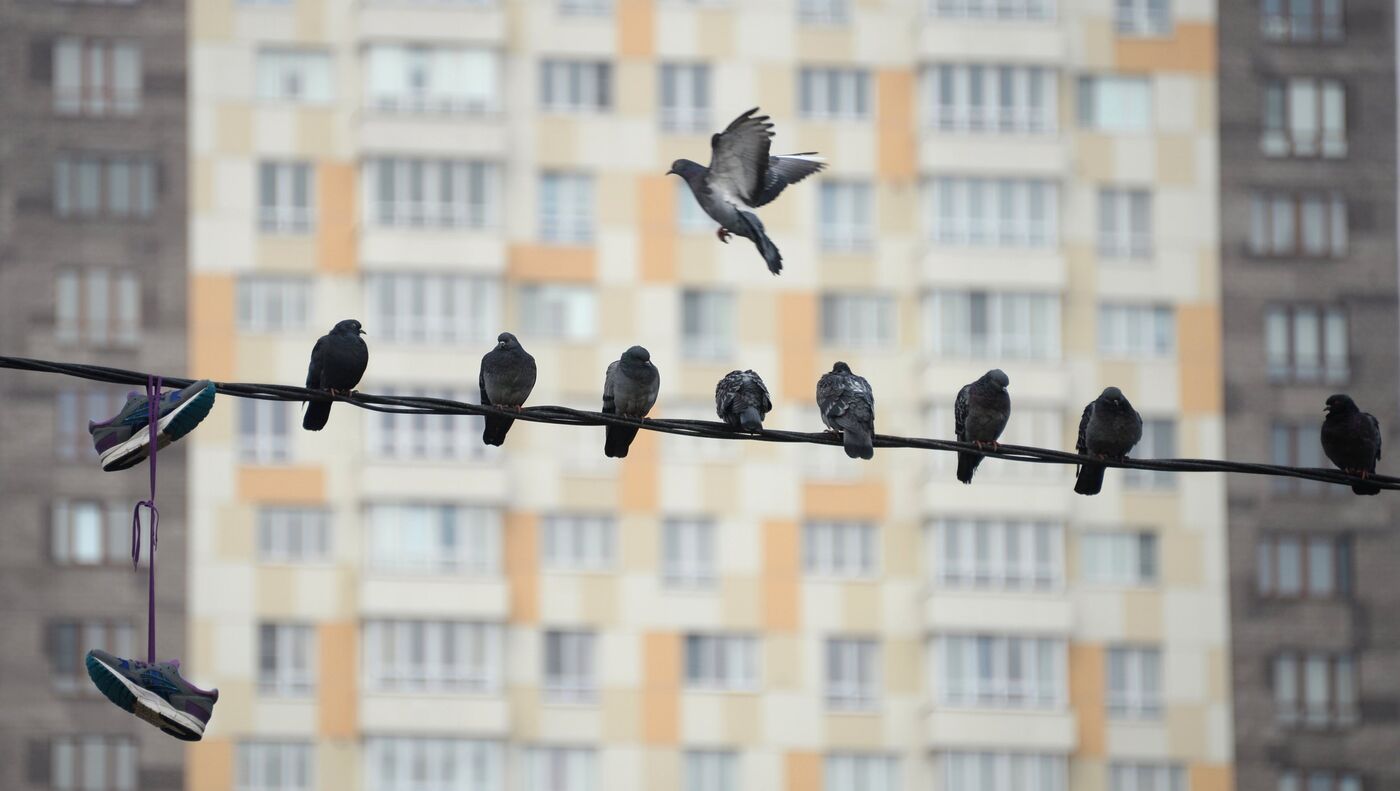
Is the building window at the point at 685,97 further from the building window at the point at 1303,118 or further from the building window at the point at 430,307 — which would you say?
the building window at the point at 1303,118

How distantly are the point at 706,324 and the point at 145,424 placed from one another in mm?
52260

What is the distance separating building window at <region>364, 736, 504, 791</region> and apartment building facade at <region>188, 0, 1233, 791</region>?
0.25 feet

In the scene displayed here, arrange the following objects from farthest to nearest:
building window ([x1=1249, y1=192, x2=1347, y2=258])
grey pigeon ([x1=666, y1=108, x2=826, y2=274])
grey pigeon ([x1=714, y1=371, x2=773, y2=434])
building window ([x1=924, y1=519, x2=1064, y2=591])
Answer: building window ([x1=1249, y1=192, x2=1347, y2=258]) < building window ([x1=924, y1=519, x2=1064, y2=591]) < grey pigeon ([x1=714, y1=371, x2=773, y2=434]) < grey pigeon ([x1=666, y1=108, x2=826, y2=274])

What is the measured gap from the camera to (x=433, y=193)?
7225 cm

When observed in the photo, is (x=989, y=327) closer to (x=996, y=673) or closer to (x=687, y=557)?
(x=996, y=673)

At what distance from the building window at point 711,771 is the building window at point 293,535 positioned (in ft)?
29.5

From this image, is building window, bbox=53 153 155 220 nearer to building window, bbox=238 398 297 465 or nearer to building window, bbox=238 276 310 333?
building window, bbox=238 276 310 333

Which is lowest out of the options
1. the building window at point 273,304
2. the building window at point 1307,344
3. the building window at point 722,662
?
the building window at point 722,662

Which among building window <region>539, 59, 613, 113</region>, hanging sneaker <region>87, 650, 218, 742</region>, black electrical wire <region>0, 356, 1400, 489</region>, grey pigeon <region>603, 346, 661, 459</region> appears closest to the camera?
black electrical wire <region>0, 356, 1400, 489</region>

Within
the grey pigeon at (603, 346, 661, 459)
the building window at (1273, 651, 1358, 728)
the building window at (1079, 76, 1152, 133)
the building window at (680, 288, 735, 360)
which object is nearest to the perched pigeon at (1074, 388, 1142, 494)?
the grey pigeon at (603, 346, 661, 459)

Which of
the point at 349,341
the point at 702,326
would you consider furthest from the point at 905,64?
the point at 349,341

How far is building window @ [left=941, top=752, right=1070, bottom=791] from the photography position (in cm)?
7131

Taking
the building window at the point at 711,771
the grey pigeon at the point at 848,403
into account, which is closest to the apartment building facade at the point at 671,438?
the building window at the point at 711,771

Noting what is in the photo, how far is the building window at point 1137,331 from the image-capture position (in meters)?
74.6
